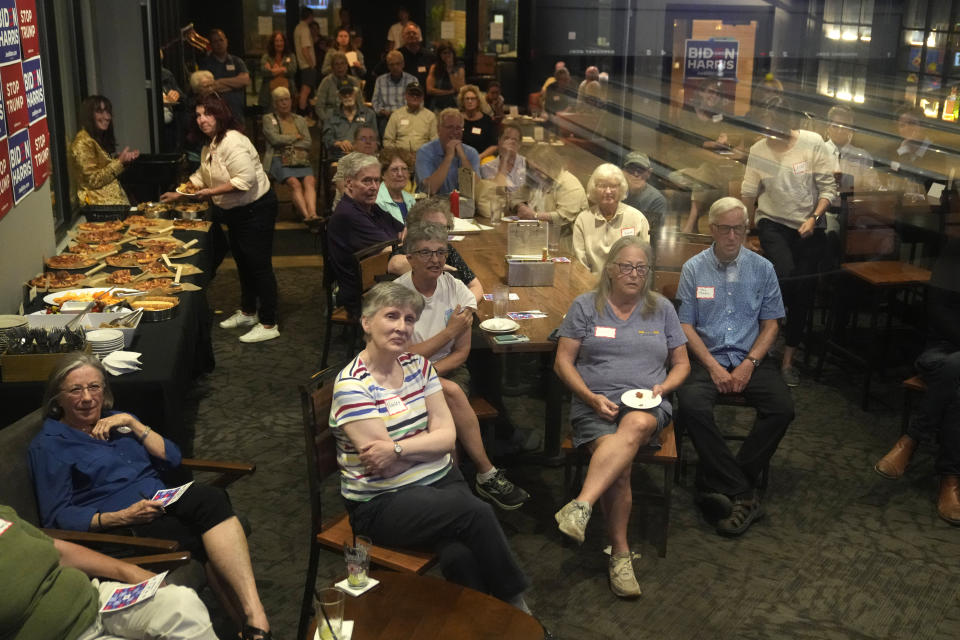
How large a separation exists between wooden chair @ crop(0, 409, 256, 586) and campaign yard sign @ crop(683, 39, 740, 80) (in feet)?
25.7

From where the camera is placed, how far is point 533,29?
1455 cm

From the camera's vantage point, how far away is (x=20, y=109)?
475cm

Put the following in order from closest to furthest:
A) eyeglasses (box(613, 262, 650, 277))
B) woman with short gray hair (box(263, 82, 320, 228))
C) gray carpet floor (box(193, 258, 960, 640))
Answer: gray carpet floor (box(193, 258, 960, 640)) → eyeglasses (box(613, 262, 650, 277)) → woman with short gray hair (box(263, 82, 320, 228))

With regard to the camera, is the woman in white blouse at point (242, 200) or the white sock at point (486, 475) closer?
the white sock at point (486, 475)

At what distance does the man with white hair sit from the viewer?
424 centimetres

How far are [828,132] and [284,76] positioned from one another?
7462mm

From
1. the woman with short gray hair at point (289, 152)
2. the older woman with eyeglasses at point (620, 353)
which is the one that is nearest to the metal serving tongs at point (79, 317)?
the older woman with eyeglasses at point (620, 353)

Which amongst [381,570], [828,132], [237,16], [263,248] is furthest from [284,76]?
[381,570]

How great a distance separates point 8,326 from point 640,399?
8.31 feet

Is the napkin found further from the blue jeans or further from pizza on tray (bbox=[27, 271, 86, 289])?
the blue jeans

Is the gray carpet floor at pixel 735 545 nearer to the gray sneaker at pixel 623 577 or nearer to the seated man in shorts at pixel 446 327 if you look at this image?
the gray sneaker at pixel 623 577

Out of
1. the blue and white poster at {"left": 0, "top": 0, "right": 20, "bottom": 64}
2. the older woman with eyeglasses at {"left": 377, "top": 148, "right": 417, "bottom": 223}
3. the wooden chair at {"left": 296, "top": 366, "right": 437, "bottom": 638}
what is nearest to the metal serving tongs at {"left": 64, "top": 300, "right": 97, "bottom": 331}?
the blue and white poster at {"left": 0, "top": 0, "right": 20, "bottom": 64}

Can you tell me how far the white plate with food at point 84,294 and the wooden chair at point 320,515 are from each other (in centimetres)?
186

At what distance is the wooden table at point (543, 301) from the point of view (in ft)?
13.8
